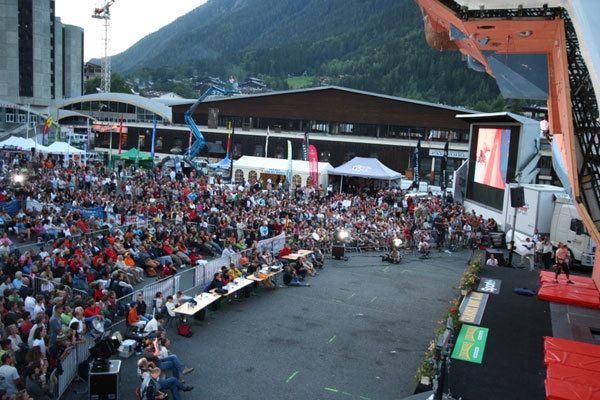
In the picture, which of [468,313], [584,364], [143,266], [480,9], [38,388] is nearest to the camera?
[38,388]

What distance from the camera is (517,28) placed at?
380 inches

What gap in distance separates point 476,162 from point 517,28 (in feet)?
60.4

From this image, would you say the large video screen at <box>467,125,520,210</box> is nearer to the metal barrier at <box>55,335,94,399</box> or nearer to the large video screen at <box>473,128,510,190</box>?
the large video screen at <box>473,128,510,190</box>

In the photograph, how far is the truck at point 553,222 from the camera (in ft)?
59.6

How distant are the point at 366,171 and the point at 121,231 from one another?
18511 millimetres

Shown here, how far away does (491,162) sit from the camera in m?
25.5

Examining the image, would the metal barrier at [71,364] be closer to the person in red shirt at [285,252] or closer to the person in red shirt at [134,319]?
the person in red shirt at [134,319]

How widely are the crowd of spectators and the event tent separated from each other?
104 cm

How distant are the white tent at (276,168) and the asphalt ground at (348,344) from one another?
1635 cm

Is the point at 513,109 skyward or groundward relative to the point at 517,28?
skyward

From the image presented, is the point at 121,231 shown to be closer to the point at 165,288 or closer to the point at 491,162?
the point at 165,288

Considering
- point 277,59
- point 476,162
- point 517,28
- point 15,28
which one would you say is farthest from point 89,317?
point 277,59

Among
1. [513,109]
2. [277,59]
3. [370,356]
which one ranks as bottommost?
[370,356]

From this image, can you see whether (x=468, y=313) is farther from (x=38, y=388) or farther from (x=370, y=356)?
(x=38, y=388)
